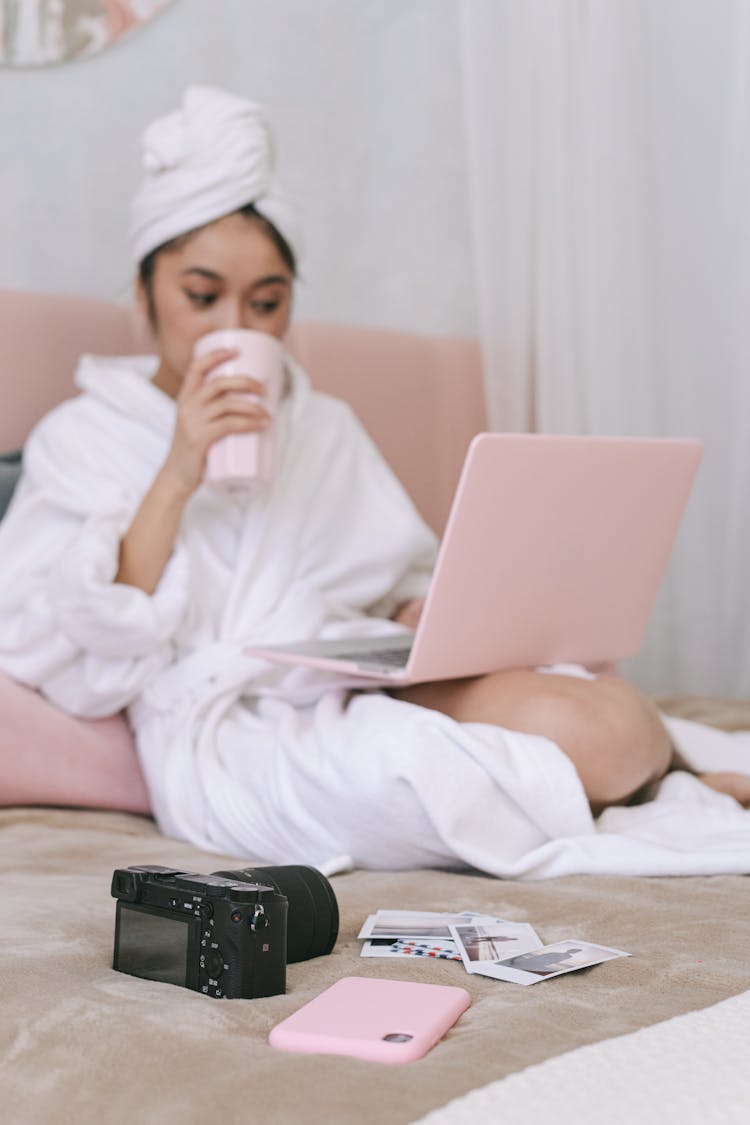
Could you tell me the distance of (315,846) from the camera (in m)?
1.31

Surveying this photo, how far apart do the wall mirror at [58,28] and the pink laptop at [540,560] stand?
1.24 m

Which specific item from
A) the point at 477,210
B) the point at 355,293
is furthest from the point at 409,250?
the point at 477,210

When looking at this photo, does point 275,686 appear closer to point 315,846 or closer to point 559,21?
point 315,846

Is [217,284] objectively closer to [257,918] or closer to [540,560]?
[540,560]

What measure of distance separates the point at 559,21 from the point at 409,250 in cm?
64

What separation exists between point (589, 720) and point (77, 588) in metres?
0.60

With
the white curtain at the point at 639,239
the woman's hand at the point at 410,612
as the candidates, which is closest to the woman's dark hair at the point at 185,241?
the woman's hand at the point at 410,612

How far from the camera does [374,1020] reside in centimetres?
74

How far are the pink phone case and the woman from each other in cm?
41

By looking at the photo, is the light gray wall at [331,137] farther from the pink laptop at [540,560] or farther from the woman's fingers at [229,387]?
the pink laptop at [540,560]

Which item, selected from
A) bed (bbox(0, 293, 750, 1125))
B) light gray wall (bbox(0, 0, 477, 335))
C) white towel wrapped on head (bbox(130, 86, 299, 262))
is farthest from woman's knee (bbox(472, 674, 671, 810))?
light gray wall (bbox(0, 0, 477, 335))

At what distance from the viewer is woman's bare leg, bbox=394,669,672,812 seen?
1.32m

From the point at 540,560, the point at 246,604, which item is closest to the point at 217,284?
the point at 246,604

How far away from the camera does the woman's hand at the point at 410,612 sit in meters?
1.81
